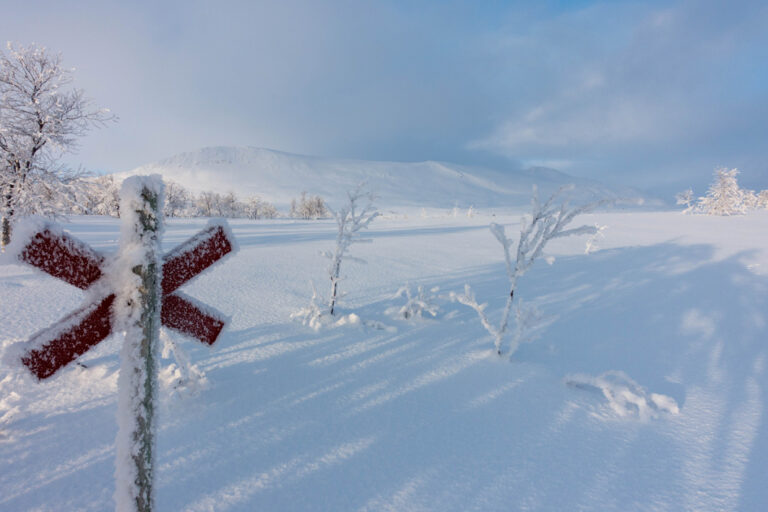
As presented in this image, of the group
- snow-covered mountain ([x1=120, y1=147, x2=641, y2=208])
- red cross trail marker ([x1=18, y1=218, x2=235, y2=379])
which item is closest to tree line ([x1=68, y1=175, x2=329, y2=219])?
snow-covered mountain ([x1=120, y1=147, x2=641, y2=208])

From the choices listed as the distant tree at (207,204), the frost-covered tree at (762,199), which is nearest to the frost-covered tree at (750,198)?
the frost-covered tree at (762,199)

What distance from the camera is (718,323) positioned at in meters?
4.01

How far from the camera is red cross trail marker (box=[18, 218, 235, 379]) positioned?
87 centimetres

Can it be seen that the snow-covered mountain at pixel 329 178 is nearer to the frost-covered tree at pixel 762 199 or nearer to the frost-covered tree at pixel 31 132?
the frost-covered tree at pixel 762 199

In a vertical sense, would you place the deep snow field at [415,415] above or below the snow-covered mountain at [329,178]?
below

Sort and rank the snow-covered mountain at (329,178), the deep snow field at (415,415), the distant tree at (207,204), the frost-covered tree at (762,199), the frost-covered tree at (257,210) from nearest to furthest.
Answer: the deep snow field at (415,415) < the frost-covered tree at (762,199) < the frost-covered tree at (257,210) < the distant tree at (207,204) < the snow-covered mountain at (329,178)

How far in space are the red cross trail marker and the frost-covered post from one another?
0.17 feet

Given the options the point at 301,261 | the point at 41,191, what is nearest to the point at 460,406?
the point at 301,261

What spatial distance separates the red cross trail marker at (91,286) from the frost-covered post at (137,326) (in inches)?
2.0

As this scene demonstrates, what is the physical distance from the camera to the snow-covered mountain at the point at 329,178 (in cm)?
5200

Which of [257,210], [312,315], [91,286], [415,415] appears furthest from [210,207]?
[91,286]

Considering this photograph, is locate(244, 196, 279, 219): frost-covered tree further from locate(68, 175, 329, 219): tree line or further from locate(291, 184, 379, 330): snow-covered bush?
locate(291, 184, 379, 330): snow-covered bush

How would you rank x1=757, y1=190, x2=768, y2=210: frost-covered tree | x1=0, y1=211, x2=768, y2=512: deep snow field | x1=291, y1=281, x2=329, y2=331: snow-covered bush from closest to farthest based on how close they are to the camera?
x1=0, y1=211, x2=768, y2=512: deep snow field < x1=291, y1=281, x2=329, y2=331: snow-covered bush < x1=757, y1=190, x2=768, y2=210: frost-covered tree

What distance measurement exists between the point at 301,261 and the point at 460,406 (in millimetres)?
5021
